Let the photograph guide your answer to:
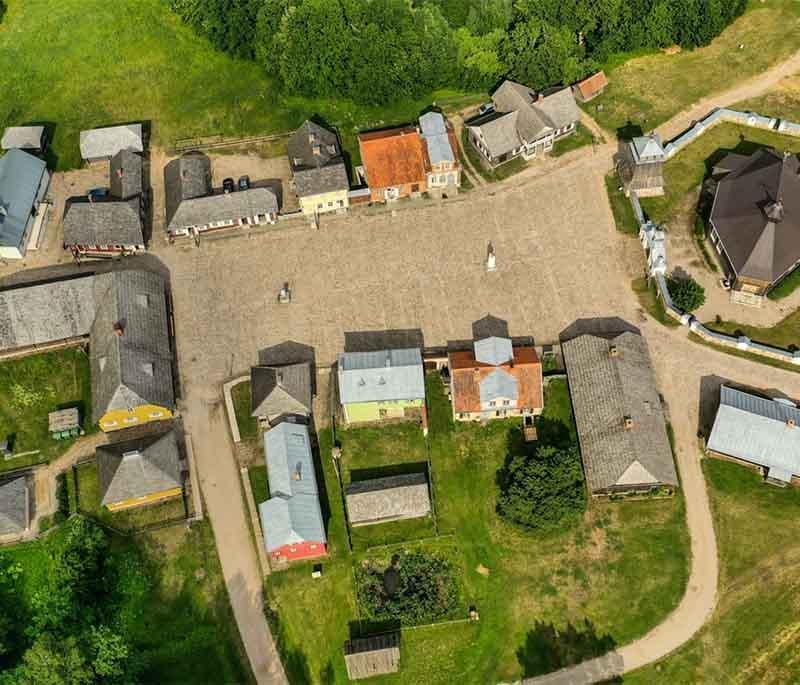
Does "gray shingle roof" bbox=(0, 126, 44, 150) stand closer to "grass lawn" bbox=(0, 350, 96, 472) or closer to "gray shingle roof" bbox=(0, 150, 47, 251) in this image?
"gray shingle roof" bbox=(0, 150, 47, 251)

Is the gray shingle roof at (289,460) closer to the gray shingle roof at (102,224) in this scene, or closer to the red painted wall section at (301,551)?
the red painted wall section at (301,551)

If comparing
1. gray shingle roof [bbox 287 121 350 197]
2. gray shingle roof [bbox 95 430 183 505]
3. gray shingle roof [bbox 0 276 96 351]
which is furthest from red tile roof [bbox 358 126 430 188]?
gray shingle roof [bbox 95 430 183 505]

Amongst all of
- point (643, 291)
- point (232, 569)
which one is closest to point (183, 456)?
point (232, 569)

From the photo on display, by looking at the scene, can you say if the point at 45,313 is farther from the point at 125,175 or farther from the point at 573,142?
the point at 573,142

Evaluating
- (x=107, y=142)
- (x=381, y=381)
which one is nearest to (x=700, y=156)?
(x=381, y=381)

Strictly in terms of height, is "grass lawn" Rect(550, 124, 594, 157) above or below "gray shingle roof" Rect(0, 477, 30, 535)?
above

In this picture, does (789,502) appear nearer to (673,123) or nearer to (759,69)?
(673,123)
